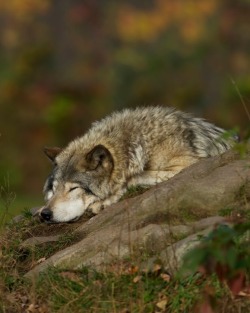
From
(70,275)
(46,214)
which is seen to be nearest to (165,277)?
(70,275)

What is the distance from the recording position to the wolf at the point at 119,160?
9531mm

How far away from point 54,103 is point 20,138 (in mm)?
→ 2636

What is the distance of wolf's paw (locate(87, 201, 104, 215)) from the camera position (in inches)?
374

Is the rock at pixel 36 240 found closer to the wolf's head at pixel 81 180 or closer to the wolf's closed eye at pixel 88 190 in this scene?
the wolf's head at pixel 81 180

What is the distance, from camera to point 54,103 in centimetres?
2827

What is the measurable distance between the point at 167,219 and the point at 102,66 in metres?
30.9

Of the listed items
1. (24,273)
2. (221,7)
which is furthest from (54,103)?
(24,273)

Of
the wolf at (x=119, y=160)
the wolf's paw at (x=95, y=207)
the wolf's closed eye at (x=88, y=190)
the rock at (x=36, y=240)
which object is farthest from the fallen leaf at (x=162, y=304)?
the wolf's closed eye at (x=88, y=190)

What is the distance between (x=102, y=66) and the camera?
38406mm

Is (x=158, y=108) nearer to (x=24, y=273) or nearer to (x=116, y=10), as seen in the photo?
(x=24, y=273)

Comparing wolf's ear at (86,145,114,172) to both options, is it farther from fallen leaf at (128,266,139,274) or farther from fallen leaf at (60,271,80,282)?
fallen leaf at (128,266,139,274)

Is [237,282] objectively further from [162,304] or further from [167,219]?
[167,219]

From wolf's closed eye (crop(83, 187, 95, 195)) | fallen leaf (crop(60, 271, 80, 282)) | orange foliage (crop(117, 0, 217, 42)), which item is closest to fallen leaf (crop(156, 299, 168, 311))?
fallen leaf (crop(60, 271, 80, 282))

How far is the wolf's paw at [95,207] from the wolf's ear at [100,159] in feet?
1.21
